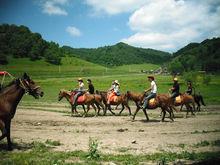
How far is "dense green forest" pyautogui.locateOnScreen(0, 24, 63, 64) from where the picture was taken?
117750mm

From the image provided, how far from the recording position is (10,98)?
1108cm

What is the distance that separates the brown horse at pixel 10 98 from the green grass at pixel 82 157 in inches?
33.8

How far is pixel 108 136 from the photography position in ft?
45.8

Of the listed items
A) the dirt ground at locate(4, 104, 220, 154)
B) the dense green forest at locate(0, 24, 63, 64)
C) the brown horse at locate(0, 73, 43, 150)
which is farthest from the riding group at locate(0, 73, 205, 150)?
the dense green forest at locate(0, 24, 63, 64)

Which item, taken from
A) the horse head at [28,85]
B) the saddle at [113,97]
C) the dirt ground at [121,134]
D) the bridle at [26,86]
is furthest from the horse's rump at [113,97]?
the bridle at [26,86]

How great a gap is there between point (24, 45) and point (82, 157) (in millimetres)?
125886

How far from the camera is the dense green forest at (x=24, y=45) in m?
118

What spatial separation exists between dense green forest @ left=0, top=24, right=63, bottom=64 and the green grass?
107164 millimetres

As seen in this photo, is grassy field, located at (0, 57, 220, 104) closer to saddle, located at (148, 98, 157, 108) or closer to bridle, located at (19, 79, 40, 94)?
saddle, located at (148, 98, 157, 108)

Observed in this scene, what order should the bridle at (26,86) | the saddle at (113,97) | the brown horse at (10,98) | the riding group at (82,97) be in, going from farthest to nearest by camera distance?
1. the saddle at (113,97)
2. the bridle at (26,86)
3. the riding group at (82,97)
4. the brown horse at (10,98)

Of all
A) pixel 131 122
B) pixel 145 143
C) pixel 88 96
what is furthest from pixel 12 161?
pixel 88 96

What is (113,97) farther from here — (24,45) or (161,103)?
(24,45)

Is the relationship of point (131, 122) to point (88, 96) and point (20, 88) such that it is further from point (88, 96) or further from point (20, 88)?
point (20, 88)

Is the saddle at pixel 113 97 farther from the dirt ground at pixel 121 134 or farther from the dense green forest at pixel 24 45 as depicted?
the dense green forest at pixel 24 45
